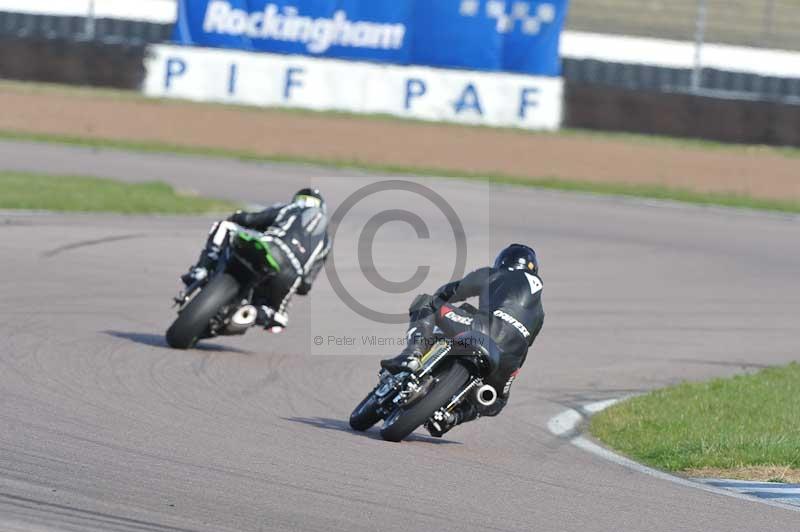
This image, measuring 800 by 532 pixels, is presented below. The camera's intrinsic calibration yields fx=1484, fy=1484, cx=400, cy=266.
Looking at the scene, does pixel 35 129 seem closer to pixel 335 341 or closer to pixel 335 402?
pixel 335 341

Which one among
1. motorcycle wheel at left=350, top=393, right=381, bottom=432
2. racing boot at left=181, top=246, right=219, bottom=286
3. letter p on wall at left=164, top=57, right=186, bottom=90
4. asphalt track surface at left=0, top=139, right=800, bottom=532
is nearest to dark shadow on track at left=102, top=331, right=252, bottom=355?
asphalt track surface at left=0, top=139, right=800, bottom=532

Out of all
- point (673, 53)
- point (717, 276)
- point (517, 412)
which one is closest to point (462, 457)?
point (517, 412)

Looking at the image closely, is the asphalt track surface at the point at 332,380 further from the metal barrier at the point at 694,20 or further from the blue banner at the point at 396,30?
the metal barrier at the point at 694,20

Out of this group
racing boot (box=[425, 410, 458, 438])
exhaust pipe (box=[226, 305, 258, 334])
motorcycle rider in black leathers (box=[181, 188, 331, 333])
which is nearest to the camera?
racing boot (box=[425, 410, 458, 438])

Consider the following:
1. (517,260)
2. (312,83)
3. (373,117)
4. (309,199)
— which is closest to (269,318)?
(309,199)

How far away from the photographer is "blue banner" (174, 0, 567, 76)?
104 ft

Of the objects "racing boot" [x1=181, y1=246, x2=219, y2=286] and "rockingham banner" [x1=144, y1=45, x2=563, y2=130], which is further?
"rockingham banner" [x1=144, y1=45, x2=563, y2=130]

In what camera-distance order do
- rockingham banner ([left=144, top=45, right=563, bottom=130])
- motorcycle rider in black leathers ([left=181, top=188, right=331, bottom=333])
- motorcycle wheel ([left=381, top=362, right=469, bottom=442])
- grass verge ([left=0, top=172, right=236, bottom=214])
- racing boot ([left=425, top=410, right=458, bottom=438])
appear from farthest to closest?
1. rockingham banner ([left=144, top=45, right=563, bottom=130])
2. grass verge ([left=0, top=172, right=236, bottom=214])
3. motorcycle rider in black leathers ([left=181, top=188, right=331, bottom=333])
4. racing boot ([left=425, top=410, right=458, bottom=438])
5. motorcycle wheel ([left=381, top=362, right=469, bottom=442])

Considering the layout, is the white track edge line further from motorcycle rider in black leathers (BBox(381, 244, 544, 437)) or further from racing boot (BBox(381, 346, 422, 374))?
racing boot (BBox(381, 346, 422, 374))

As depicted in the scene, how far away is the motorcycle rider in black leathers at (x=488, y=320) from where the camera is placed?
8.05 m

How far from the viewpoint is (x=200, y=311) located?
10414 millimetres

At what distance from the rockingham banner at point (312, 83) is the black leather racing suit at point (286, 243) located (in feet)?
68.2

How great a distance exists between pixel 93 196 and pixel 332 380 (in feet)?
31.9

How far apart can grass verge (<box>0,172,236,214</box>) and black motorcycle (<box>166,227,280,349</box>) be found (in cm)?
758
